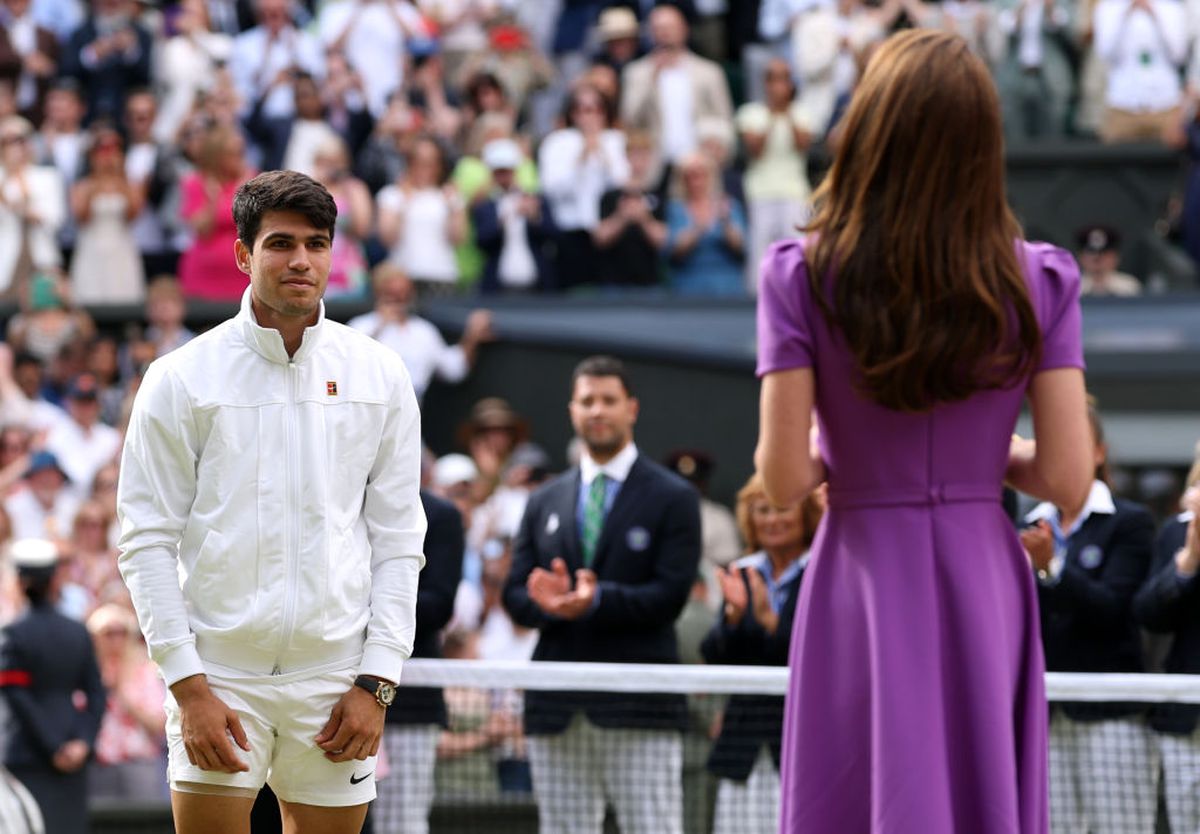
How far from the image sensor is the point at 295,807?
4.83 meters

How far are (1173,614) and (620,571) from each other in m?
2.12

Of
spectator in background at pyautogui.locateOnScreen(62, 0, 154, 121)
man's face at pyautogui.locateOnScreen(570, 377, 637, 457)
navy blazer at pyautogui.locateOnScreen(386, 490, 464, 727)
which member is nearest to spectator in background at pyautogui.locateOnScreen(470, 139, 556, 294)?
spectator in background at pyautogui.locateOnScreen(62, 0, 154, 121)

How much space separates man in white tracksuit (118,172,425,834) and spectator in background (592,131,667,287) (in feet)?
33.7

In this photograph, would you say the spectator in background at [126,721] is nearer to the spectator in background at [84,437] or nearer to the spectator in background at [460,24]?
the spectator in background at [84,437]

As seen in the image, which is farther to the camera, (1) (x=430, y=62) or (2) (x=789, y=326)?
(1) (x=430, y=62)

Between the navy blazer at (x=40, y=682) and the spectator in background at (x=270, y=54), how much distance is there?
7.75m

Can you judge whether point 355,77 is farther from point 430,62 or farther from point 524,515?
point 524,515

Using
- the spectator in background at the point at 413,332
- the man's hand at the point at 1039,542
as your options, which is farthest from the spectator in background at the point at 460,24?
the man's hand at the point at 1039,542

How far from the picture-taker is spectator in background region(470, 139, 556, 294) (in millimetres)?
15086

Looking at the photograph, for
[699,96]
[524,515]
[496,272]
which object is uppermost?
[699,96]

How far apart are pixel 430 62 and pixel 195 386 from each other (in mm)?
12196

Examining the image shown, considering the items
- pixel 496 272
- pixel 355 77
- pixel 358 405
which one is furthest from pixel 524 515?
pixel 355 77

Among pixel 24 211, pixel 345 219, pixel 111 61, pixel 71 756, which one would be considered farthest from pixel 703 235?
pixel 71 756

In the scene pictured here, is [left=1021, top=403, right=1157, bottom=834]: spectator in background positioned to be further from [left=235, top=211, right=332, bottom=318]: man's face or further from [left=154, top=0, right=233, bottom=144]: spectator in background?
[left=154, top=0, right=233, bottom=144]: spectator in background
